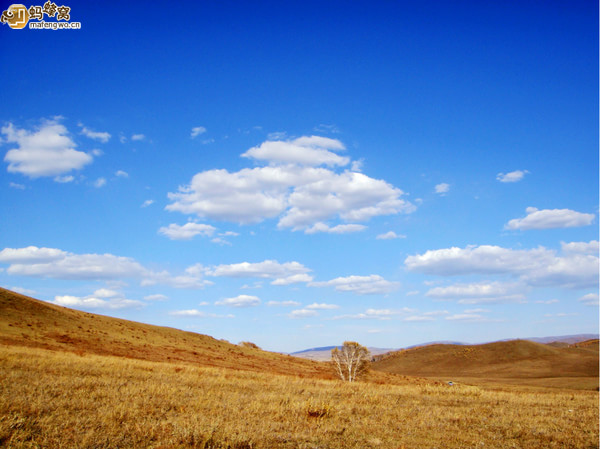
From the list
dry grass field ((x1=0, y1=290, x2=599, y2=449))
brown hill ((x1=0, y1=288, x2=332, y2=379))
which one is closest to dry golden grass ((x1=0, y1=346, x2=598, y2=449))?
dry grass field ((x1=0, y1=290, x2=599, y2=449))

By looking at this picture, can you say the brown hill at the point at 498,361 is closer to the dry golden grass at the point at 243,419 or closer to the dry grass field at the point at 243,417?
the dry grass field at the point at 243,417

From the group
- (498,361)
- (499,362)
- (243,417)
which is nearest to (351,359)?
(243,417)

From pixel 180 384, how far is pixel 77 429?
9002 millimetres

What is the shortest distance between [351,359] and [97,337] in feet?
113

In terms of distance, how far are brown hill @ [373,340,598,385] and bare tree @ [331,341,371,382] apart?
40.7 metres

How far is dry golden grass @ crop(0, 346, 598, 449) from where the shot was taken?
791 cm

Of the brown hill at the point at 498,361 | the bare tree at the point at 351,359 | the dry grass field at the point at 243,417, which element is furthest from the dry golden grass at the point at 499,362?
the dry grass field at the point at 243,417

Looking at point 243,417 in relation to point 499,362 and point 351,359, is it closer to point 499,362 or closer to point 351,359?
point 351,359

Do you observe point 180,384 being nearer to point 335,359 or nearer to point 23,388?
point 23,388

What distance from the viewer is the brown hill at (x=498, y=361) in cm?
8788

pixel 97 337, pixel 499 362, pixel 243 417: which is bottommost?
pixel 499 362

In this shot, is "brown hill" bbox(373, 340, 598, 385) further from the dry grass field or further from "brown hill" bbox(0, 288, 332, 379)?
the dry grass field

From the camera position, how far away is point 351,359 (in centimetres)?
5394

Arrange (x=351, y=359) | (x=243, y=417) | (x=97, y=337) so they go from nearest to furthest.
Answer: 1. (x=243, y=417)
2. (x=97, y=337)
3. (x=351, y=359)
